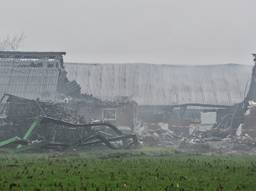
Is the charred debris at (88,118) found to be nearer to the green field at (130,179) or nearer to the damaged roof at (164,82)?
the damaged roof at (164,82)

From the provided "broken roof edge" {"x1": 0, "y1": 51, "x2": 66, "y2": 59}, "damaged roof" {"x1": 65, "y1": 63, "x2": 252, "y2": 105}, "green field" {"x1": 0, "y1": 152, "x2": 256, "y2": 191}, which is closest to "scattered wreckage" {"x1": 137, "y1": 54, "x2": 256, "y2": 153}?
"damaged roof" {"x1": 65, "y1": 63, "x2": 252, "y2": 105}

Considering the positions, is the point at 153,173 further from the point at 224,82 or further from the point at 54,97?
the point at 224,82

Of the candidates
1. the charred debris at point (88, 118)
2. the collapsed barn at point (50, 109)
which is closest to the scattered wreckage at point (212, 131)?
the charred debris at point (88, 118)

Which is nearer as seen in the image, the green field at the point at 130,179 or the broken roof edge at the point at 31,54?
the green field at the point at 130,179

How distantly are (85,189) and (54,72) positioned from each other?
36.9 meters

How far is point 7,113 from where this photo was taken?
108ft

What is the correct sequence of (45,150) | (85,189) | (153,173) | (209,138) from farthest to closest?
(209,138) < (45,150) < (153,173) < (85,189)

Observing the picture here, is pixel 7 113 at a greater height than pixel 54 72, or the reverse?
pixel 54 72

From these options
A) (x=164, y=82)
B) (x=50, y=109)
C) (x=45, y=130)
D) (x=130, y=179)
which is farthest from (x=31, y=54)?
(x=130, y=179)

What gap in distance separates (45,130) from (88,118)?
52.4 feet

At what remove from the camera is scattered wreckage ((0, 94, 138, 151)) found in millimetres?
26688

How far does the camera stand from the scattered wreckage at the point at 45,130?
87.6 feet

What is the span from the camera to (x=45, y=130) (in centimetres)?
2908

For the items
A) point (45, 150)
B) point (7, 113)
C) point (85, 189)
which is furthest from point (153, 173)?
point (7, 113)
